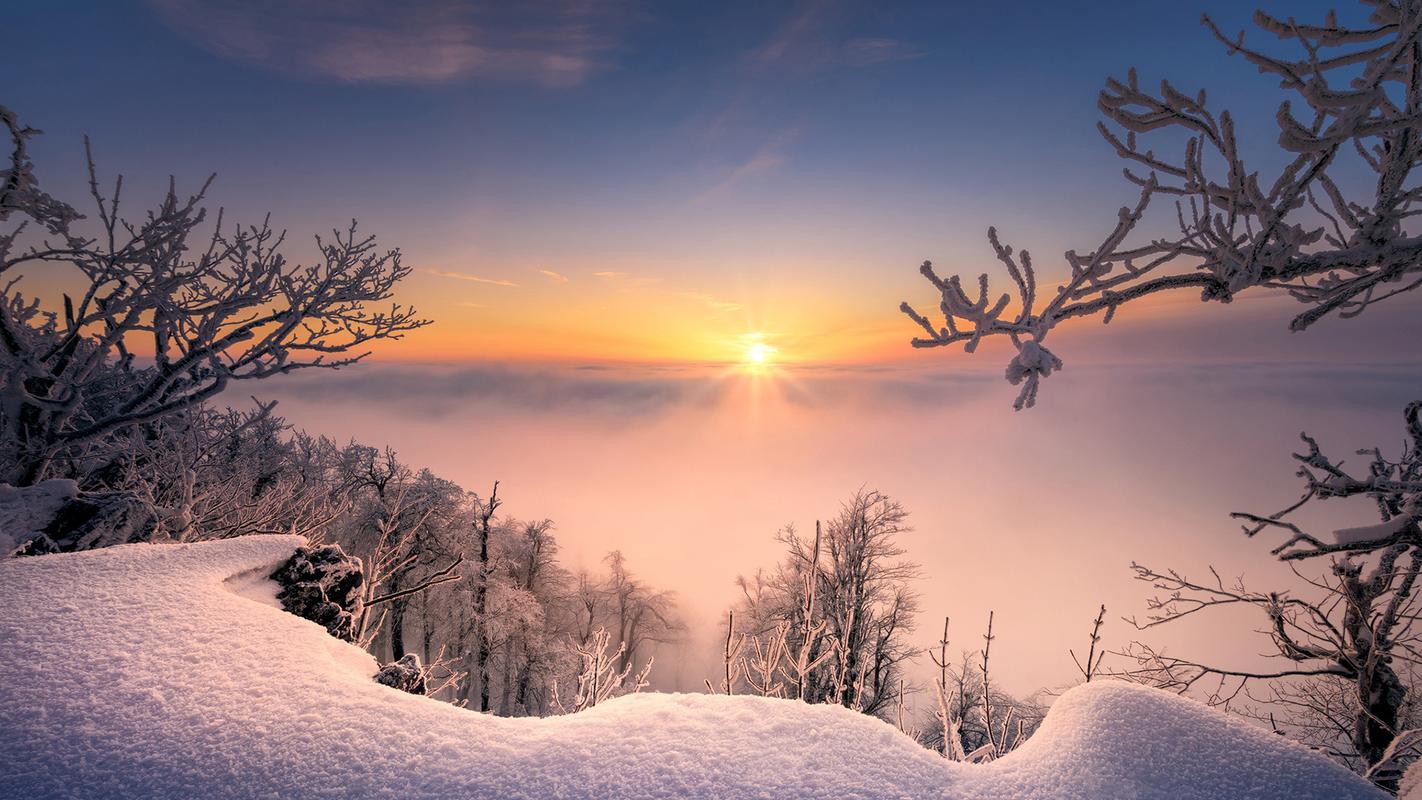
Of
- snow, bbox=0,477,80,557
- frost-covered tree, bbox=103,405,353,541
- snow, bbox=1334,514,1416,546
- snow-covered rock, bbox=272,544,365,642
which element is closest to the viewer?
snow, bbox=1334,514,1416,546

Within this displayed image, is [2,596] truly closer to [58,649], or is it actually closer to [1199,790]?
[58,649]

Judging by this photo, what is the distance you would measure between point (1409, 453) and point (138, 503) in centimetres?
1503

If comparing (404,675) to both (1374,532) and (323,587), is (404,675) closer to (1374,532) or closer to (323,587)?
(323,587)

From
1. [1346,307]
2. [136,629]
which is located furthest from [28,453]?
[1346,307]

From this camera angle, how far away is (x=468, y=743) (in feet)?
6.84

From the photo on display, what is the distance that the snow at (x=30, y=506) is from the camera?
4.60 meters

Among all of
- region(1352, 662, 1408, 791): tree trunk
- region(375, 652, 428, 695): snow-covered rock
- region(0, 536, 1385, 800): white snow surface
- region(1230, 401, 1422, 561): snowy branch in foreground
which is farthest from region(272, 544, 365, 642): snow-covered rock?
region(1352, 662, 1408, 791): tree trunk

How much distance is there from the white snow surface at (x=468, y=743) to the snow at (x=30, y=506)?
10.4 ft

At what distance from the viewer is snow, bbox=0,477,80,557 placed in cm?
460

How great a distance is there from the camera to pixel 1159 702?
2.47 meters

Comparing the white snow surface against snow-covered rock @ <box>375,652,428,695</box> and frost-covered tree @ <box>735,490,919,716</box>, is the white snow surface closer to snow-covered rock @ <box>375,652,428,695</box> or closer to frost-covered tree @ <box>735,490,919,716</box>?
snow-covered rock @ <box>375,652,428,695</box>

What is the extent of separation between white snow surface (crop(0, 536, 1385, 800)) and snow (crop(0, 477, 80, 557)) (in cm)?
316

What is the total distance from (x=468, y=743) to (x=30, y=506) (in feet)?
20.1

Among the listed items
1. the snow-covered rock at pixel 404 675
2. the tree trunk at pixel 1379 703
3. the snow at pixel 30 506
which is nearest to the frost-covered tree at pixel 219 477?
the snow at pixel 30 506
